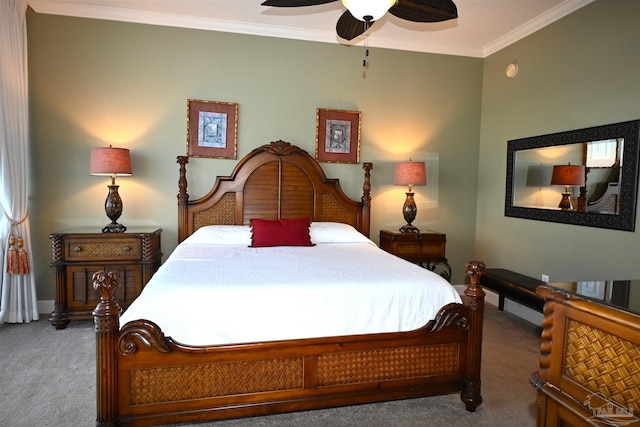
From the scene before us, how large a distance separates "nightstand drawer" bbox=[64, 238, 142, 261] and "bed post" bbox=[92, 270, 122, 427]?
1741 mm

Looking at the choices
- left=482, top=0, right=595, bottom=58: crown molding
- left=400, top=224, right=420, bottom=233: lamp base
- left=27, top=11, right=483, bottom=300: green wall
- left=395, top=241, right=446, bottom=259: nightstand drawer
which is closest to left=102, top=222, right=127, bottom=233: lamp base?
left=27, top=11, right=483, bottom=300: green wall

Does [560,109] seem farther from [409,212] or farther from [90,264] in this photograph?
[90,264]

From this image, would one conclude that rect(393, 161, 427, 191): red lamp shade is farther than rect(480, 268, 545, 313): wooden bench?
Yes

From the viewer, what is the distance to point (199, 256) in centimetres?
270

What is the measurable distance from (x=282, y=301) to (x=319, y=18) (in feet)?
9.65

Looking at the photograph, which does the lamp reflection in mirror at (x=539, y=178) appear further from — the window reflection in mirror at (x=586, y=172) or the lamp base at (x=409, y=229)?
the lamp base at (x=409, y=229)

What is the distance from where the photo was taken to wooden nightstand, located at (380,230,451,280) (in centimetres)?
390

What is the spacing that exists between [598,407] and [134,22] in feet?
14.6

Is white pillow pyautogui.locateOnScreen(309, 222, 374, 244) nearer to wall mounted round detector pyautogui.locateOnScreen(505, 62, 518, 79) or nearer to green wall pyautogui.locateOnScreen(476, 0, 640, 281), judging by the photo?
green wall pyautogui.locateOnScreen(476, 0, 640, 281)

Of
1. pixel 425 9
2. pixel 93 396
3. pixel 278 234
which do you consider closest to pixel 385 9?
pixel 425 9

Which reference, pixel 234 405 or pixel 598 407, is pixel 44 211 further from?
pixel 598 407

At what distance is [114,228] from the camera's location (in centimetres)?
341

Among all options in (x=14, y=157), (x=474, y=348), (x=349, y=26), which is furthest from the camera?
(x=14, y=157)

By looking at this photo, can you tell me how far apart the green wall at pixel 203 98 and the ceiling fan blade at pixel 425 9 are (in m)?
1.76
